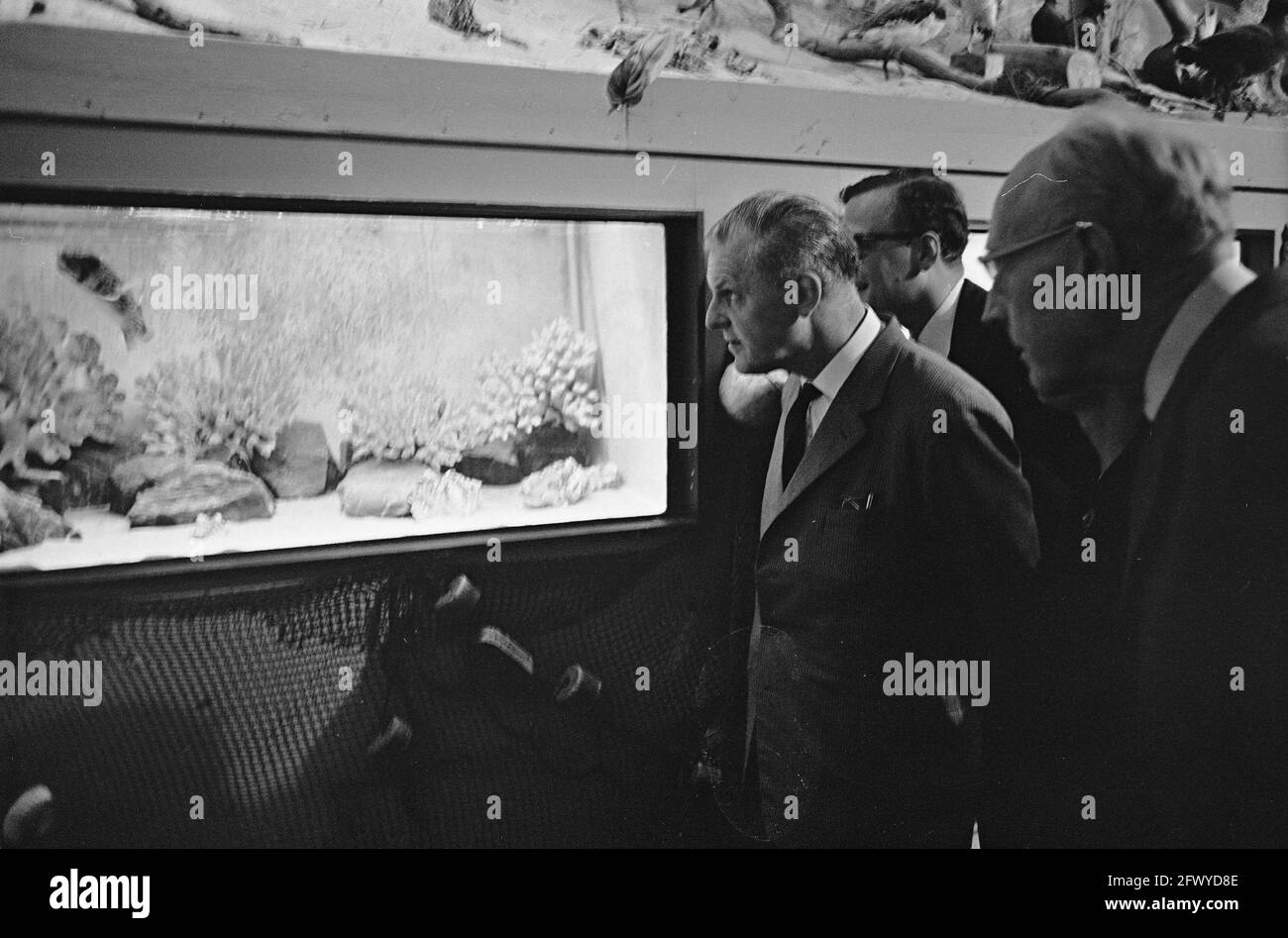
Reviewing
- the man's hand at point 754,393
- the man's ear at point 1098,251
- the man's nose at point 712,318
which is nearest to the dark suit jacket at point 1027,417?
the man's ear at point 1098,251

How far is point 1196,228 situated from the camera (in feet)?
7.85

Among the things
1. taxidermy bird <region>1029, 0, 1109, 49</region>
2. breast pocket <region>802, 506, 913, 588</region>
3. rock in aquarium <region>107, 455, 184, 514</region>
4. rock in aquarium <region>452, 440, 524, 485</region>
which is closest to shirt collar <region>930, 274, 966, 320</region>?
breast pocket <region>802, 506, 913, 588</region>

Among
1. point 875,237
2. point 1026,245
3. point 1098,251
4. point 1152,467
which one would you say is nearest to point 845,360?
point 875,237

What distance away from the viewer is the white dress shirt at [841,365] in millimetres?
2289

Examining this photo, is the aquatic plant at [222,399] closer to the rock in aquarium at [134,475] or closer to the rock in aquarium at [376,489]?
the rock in aquarium at [134,475]

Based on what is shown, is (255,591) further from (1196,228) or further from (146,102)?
(1196,228)

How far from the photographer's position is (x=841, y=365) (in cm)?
229

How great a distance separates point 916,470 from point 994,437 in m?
0.20

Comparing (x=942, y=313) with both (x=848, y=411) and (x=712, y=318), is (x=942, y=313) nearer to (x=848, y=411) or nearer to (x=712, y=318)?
(x=848, y=411)

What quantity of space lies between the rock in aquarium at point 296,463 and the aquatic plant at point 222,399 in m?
0.02

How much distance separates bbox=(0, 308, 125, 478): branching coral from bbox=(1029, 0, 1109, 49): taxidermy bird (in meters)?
2.16

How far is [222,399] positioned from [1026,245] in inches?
70.2

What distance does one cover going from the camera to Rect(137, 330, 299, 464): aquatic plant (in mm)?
2168

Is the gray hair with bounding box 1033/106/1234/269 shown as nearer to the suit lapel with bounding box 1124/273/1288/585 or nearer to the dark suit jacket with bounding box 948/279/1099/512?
the suit lapel with bounding box 1124/273/1288/585
